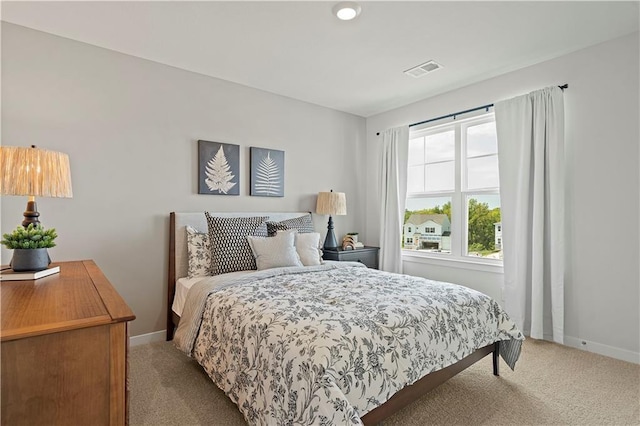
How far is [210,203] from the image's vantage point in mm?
3330

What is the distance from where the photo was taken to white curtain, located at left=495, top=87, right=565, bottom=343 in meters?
2.86

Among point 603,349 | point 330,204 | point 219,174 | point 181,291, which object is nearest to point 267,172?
point 219,174

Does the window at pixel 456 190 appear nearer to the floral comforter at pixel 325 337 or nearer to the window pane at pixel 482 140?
the window pane at pixel 482 140

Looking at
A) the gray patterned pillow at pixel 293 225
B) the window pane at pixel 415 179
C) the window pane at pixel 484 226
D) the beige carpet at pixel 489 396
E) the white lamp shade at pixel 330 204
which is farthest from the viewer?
the window pane at pixel 415 179

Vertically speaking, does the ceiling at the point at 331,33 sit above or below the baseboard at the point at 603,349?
above

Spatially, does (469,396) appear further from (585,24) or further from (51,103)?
(51,103)

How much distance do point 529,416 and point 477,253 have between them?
6.27 feet

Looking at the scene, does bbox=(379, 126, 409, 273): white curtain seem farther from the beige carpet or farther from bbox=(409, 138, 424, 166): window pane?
the beige carpet

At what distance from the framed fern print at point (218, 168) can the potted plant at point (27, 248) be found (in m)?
1.60

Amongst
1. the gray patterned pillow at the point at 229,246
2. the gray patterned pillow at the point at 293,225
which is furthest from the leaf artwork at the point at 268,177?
the gray patterned pillow at the point at 229,246

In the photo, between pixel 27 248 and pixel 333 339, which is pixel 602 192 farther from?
pixel 27 248

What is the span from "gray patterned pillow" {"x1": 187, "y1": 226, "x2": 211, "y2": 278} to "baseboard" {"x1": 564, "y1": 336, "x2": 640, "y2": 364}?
10.3ft

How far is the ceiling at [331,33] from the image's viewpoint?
88.6 inches

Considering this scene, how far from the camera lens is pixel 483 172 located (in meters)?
3.54
